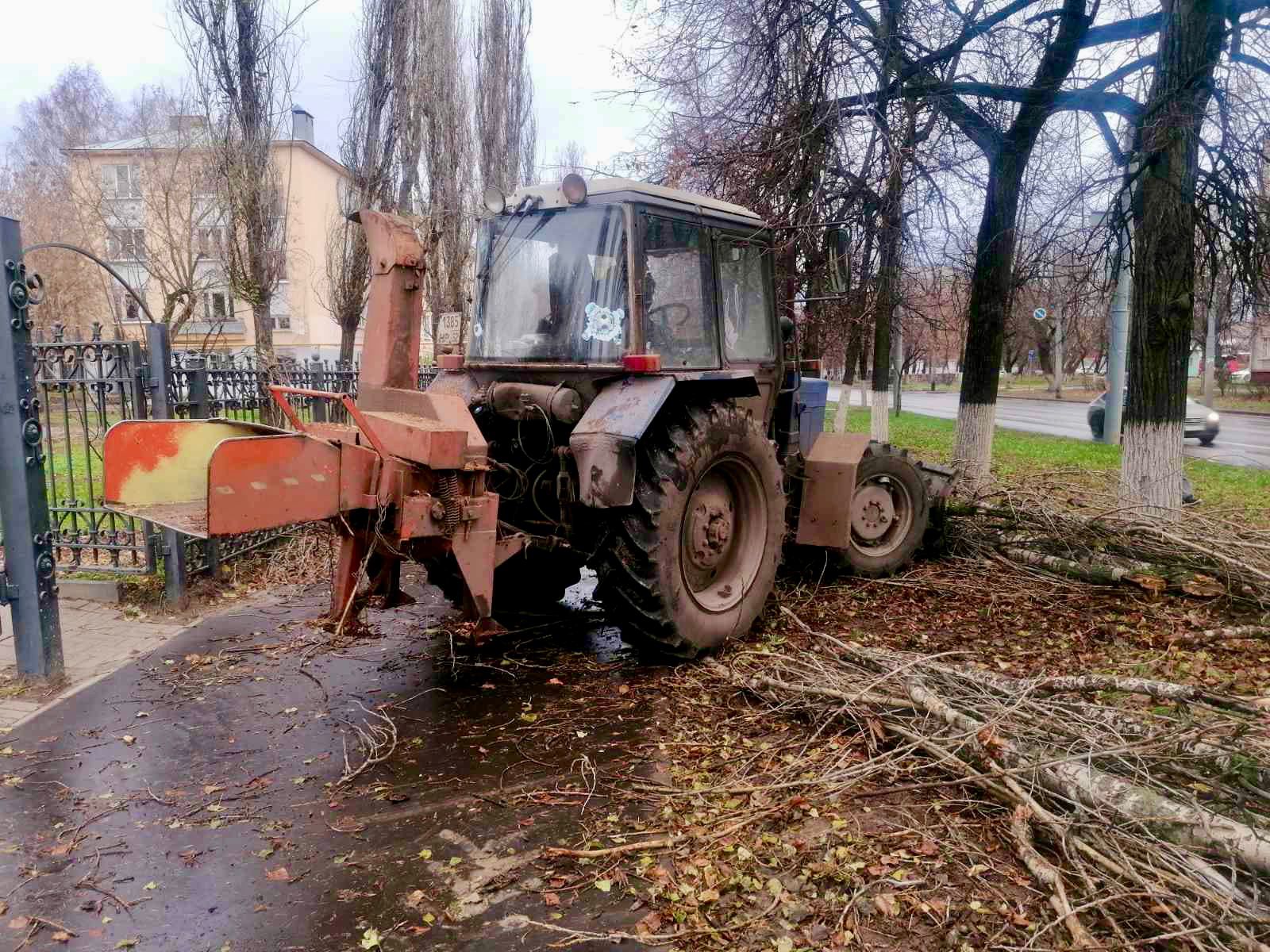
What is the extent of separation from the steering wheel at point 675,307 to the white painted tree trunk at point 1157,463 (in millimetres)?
4037

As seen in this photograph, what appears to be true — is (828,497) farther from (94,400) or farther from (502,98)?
(502,98)

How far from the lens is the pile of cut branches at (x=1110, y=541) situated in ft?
17.7

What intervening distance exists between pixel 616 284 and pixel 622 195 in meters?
0.48

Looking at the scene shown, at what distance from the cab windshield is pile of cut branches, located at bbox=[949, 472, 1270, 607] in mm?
3745

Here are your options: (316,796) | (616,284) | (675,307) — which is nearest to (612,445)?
(616,284)

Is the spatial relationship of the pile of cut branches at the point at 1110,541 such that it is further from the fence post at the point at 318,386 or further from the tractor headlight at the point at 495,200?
the fence post at the point at 318,386

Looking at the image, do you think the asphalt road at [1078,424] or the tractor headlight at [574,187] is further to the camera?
the asphalt road at [1078,424]

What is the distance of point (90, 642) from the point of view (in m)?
5.25

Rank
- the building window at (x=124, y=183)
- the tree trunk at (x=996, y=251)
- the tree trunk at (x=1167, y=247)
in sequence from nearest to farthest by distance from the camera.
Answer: the tree trunk at (x=1167, y=247), the tree trunk at (x=996, y=251), the building window at (x=124, y=183)

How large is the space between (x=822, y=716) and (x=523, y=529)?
1955 millimetres

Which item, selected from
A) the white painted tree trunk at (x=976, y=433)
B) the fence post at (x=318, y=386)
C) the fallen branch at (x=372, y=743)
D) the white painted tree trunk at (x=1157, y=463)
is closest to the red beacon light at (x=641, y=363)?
the fallen branch at (x=372, y=743)

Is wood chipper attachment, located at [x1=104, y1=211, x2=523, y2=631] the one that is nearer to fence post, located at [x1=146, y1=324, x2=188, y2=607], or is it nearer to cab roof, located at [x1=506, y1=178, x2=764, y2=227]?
cab roof, located at [x1=506, y1=178, x2=764, y2=227]

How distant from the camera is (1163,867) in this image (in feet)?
8.54

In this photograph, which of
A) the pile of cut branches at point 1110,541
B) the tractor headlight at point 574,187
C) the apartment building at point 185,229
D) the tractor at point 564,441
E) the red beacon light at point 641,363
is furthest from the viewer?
the apartment building at point 185,229
